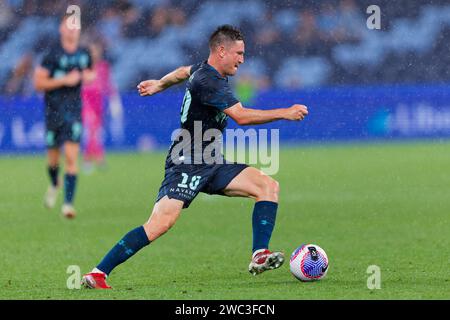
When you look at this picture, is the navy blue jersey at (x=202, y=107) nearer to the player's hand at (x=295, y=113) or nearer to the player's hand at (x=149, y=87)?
the player's hand at (x=149, y=87)

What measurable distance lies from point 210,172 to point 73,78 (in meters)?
5.87

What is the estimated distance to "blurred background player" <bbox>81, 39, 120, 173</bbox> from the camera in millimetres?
19484

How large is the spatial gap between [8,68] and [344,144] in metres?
7.60

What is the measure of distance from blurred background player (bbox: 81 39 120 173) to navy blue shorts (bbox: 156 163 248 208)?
456 inches

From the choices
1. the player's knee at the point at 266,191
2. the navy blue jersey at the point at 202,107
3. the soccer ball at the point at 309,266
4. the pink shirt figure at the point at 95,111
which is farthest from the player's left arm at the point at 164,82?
the pink shirt figure at the point at 95,111

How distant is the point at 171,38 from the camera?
25203 mm

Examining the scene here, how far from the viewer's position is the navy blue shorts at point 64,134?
12812mm

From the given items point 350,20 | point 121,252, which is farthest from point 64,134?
point 350,20

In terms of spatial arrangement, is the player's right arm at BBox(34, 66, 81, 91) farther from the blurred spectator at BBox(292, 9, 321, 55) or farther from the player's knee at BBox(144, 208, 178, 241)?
the blurred spectator at BBox(292, 9, 321, 55)

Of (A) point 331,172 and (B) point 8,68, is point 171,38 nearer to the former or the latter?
(B) point 8,68

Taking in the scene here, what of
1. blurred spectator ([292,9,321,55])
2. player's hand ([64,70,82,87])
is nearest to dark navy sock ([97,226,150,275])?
player's hand ([64,70,82,87])

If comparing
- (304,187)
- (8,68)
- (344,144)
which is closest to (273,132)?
(344,144)

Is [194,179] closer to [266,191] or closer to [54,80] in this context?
[266,191]

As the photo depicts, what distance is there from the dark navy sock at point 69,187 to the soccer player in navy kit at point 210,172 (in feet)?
15.4
